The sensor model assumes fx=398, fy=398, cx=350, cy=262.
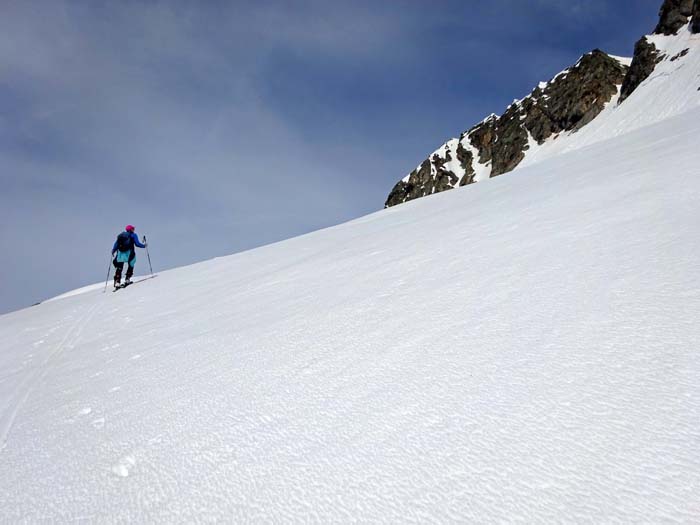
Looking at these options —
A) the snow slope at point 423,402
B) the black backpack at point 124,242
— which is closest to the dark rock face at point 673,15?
the snow slope at point 423,402

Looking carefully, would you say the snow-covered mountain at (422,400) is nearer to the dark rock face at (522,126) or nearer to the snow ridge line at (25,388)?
the snow ridge line at (25,388)

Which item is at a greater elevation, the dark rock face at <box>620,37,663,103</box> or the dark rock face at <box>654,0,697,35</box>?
the dark rock face at <box>654,0,697,35</box>

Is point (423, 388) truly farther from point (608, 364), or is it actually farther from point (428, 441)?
point (608, 364)

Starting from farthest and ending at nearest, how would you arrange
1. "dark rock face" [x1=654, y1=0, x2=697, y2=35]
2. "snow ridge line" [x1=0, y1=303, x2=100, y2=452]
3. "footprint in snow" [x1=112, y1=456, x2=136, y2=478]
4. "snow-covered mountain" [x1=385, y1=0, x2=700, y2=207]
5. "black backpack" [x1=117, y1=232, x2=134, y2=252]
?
"dark rock face" [x1=654, y1=0, x2=697, y2=35], "snow-covered mountain" [x1=385, y1=0, x2=700, y2=207], "black backpack" [x1=117, y1=232, x2=134, y2=252], "snow ridge line" [x1=0, y1=303, x2=100, y2=452], "footprint in snow" [x1=112, y1=456, x2=136, y2=478]

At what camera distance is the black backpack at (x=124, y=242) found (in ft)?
37.5

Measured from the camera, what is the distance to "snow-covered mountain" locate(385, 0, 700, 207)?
6738 centimetres

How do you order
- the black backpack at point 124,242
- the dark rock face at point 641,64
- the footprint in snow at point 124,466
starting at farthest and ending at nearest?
the dark rock face at point 641,64 < the black backpack at point 124,242 < the footprint in snow at point 124,466

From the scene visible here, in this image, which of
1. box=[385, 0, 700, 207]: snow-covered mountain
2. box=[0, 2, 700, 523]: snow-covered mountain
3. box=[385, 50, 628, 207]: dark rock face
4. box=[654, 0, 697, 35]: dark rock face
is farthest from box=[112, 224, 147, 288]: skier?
box=[654, 0, 697, 35]: dark rock face

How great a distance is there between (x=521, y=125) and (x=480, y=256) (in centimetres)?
11031

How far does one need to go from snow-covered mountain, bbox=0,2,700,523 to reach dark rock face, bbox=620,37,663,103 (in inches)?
3347

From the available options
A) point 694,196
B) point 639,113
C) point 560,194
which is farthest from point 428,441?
point 639,113

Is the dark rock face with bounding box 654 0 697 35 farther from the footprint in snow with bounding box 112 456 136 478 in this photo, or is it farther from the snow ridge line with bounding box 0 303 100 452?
the footprint in snow with bounding box 112 456 136 478

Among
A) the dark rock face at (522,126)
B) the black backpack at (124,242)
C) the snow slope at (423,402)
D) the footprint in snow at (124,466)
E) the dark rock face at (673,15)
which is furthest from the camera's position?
the dark rock face at (522,126)

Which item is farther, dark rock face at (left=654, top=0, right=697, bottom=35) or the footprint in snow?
dark rock face at (left=654, top=0, right=697, bottom=35)
